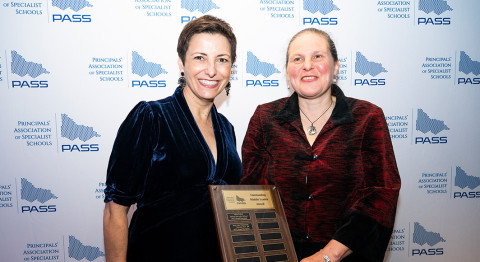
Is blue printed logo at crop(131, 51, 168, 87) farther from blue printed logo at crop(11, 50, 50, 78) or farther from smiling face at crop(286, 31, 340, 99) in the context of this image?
smiling face at crop(286, 31, 340, 99)

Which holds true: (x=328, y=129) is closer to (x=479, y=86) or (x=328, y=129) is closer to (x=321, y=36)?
(x=321, y=36)

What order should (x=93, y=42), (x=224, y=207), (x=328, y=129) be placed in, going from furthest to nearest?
(x=93, y=42) < (x=328, y=129) < (x=224, y=207)

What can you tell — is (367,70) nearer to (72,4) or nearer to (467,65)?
(467,65)

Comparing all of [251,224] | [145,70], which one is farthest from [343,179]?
[145,70]

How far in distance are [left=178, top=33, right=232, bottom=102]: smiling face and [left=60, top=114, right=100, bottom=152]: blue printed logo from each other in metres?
1.39

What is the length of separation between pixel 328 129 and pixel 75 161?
2.24 metres

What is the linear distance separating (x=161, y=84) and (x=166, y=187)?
1.39 meters

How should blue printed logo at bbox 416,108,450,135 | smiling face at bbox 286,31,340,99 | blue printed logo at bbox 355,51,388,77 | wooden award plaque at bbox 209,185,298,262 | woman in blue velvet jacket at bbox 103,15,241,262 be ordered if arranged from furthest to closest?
blue printed logo at bbox 416,108,450,135 → blue printed logo at bbox 355,51,388,77 → smiling face at bbox 286,31,340,99 → woman in blue velvet jacket at bbox 103,15,241,262 → wooden award plaque at bbox 209,185,298,262

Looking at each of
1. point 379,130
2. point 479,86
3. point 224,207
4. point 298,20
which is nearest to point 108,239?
point 224,207

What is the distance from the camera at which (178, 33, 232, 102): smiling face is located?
6.52 feet

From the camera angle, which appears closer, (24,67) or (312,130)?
(312,130)

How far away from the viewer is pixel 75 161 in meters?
3.00

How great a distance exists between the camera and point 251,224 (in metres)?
1.73

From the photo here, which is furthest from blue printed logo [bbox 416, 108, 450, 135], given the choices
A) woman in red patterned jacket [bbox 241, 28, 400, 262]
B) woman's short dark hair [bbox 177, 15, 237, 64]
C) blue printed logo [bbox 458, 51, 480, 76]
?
woman's short dark hair [bbox 177, 15, 237, 64]
